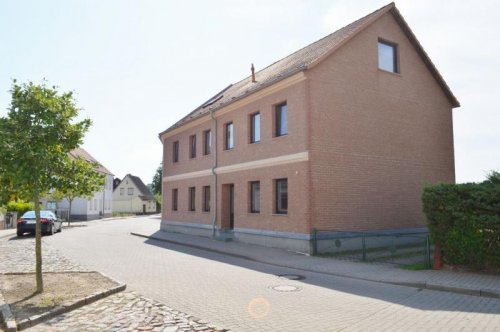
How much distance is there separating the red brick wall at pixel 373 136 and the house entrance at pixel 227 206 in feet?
19.7

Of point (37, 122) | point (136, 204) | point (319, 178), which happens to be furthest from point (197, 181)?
point (136, 204)

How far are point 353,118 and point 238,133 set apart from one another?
5205 mm

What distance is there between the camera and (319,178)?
14297 mm

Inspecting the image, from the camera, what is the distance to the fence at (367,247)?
12.8 metres

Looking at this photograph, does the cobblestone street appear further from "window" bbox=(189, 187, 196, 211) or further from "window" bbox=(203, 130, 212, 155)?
"window" bbox=(189, 187, 196, 211)

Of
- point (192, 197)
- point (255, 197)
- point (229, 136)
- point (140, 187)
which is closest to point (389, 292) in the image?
point (255, 197)

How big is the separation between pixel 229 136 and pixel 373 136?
676 cm

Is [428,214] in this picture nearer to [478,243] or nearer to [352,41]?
[478,243]

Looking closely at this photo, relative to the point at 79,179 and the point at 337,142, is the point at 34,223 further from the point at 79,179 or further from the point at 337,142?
the point at 337,142

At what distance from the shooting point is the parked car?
22266mm

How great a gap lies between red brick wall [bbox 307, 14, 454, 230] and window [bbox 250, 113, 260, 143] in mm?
3509

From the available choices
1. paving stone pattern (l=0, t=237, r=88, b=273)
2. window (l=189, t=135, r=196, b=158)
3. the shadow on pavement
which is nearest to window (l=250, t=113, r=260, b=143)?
window (l=189, t=135, r=196, b=158)

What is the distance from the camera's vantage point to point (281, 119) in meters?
16.1

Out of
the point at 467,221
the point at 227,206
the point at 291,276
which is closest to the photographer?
the point at 467,221
